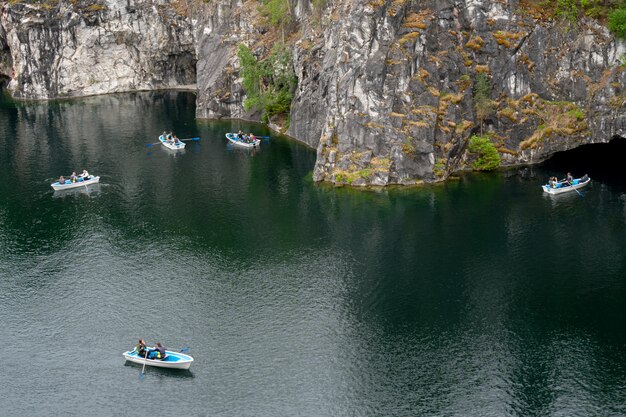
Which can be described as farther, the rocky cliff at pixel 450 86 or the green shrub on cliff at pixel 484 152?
the green shrub on cliff at pixel 484 152

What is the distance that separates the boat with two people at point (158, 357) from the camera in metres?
57.2

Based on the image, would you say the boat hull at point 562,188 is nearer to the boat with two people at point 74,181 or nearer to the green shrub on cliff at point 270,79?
the green shrub on cliff at point 270,79

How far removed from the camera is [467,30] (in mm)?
99625

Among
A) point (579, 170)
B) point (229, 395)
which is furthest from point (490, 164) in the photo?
point (229, 395)

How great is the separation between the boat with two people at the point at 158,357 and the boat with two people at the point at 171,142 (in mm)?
63669

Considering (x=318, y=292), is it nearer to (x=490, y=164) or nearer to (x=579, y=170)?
(x=490, y=164)

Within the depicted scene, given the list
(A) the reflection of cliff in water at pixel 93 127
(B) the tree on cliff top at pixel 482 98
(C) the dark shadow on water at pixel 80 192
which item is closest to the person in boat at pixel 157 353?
(C) the dark shadow on water at pixel 80 192

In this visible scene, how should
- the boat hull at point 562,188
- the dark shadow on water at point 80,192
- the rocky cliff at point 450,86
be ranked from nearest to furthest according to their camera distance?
the boat hull at point 562,188
the rocky cliff at point 450,86
the dark shadow on water at point 80,192

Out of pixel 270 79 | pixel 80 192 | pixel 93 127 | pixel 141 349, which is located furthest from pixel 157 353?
pixel 93 127

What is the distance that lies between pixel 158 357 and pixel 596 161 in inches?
2864

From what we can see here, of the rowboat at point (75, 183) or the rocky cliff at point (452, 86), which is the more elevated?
the rocky cliff at point (452, 86)

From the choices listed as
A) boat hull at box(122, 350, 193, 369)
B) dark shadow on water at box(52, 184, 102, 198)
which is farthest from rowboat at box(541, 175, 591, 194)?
dark shadow on water at box(52, 184, 102, 198)

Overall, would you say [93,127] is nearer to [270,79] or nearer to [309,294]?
[270,79]

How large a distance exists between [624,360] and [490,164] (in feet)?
151
